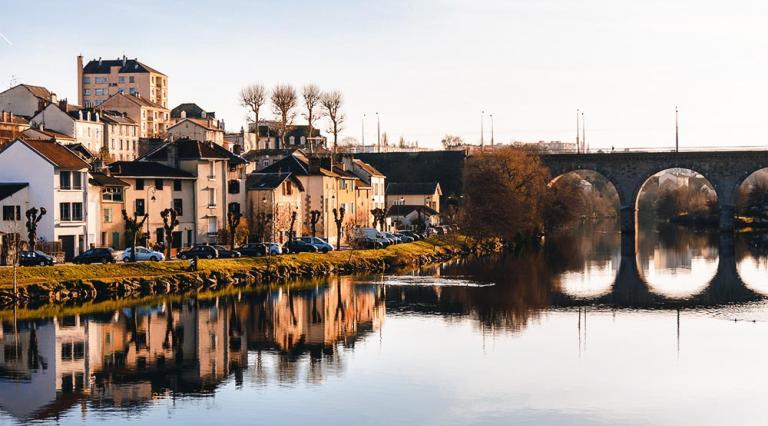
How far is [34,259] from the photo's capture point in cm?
5544

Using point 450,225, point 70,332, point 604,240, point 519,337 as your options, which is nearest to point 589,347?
point 519,337

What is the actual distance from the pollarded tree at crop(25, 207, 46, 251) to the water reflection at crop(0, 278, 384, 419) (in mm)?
8701

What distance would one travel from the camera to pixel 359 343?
41906mm

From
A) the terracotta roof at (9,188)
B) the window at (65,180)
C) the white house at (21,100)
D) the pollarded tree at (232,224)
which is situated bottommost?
the pollarded tree at (232,224)

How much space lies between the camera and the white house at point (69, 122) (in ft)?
353

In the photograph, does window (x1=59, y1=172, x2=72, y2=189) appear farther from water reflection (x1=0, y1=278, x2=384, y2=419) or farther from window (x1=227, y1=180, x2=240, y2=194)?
window (x1=227, y1=180, x2=240, y2=194)

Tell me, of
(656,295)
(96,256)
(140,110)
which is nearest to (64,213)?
(96,256)

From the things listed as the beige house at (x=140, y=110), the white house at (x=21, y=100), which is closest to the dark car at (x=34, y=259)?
the white house at (x=21, y=100)

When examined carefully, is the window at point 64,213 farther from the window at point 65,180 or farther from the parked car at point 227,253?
the parked car at point 227,253

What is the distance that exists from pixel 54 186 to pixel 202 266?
9289 millimetres

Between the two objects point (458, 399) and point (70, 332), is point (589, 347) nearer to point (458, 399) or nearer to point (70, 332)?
point (458, 399)

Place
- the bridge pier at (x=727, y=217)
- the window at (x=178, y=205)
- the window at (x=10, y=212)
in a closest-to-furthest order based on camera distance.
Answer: the window at (x=10, y=212)
the window at (x=178, y=205)
the bridge pier at (x=727, y=217)

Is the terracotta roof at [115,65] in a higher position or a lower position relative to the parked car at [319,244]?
higher

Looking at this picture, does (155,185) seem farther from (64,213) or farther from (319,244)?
(319,244)
